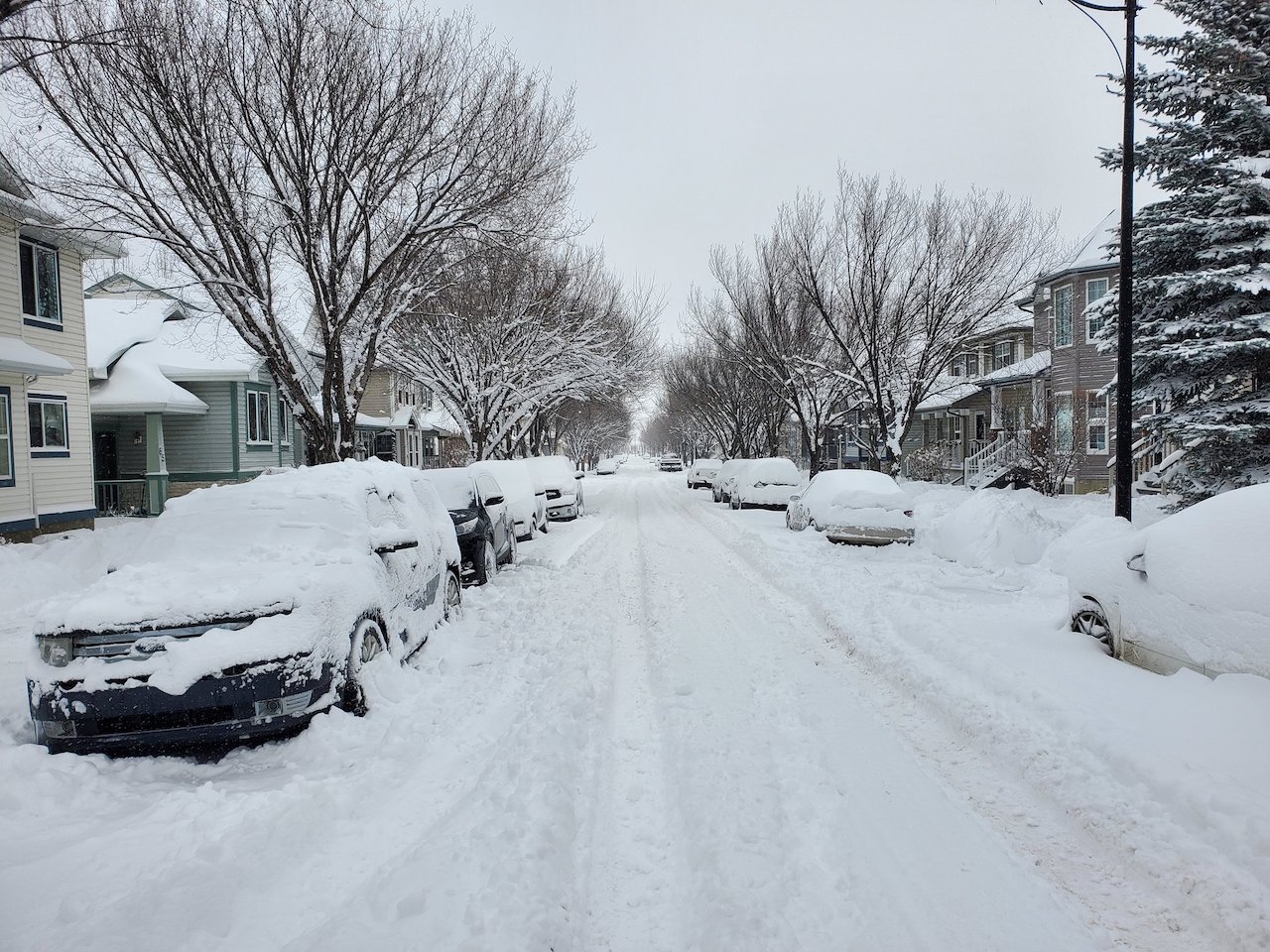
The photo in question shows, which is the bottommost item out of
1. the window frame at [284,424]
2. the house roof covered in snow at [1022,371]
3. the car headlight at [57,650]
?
the car headlight at [57,650]

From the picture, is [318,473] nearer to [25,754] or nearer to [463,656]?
[463,656]

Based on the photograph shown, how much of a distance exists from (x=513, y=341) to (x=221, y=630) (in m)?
20.5

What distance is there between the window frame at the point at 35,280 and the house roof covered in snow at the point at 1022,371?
97.2ft

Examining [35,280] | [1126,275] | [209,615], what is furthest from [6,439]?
[1126,275]

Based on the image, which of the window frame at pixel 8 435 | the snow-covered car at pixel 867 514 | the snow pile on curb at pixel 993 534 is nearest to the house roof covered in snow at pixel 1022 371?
the snow-covered car at pixel 867 514

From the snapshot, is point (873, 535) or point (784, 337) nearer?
point (873, 535)

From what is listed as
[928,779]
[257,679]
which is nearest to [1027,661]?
[928,779]

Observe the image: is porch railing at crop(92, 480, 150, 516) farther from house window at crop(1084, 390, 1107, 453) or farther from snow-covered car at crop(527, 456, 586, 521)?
house window at crop(1084, 390, 1107, 453)

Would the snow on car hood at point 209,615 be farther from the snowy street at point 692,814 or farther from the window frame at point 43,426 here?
the window frame at point 43,426

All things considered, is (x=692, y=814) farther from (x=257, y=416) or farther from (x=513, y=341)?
(x=257, y=416)

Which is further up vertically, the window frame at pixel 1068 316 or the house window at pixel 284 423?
the window frame at pixel 1068 316

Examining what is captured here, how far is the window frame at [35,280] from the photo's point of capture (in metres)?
15.2

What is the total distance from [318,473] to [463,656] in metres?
2.19

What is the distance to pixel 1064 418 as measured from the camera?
2417 centimetres
